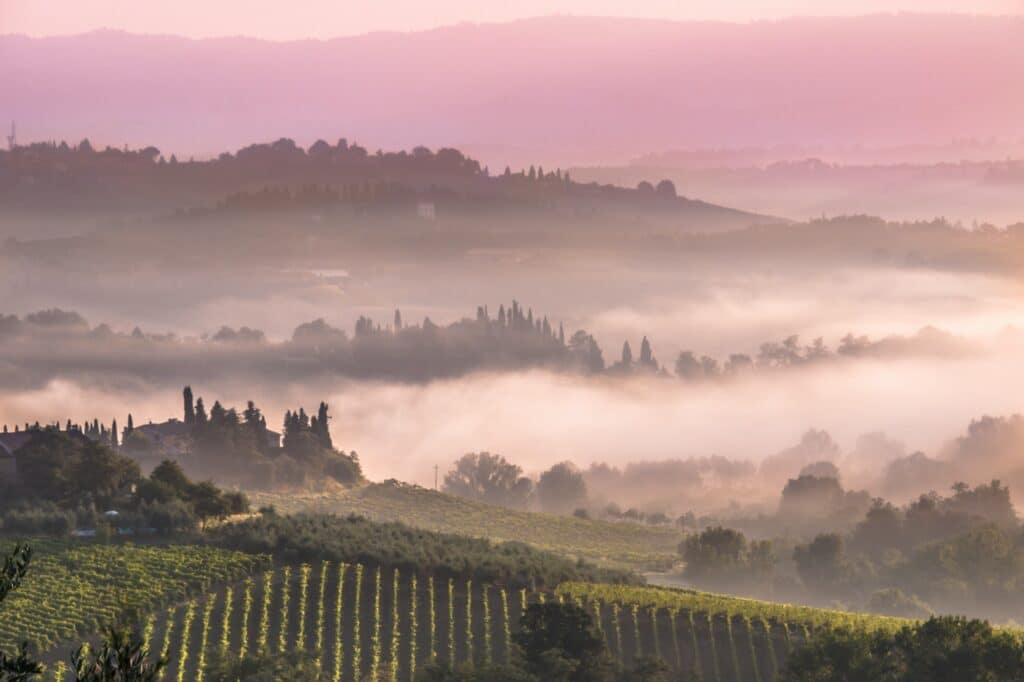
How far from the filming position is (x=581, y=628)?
103 metres

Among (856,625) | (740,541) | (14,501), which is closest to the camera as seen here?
(856,625)

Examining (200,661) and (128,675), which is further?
(200,661)

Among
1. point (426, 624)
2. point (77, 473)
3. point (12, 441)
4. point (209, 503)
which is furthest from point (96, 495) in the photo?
point (426, 624)

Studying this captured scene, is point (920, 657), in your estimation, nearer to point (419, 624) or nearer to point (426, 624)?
point (426, 624)

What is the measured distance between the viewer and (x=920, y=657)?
99.7m

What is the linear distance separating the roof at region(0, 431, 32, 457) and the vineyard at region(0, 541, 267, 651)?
47.7 m

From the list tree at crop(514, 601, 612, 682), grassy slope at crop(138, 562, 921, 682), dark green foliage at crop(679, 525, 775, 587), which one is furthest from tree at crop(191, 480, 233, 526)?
dark green foliage at crop(679, 525, 775, 587)

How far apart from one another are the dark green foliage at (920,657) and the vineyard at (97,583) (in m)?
40.4

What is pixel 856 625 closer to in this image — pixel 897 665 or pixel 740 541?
pixel 897 665

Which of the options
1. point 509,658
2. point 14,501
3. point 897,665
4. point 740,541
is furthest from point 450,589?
point 740,541

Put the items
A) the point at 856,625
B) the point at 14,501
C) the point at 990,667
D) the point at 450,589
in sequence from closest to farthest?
the point at 990,667
the point at 856,625
the point at 450,589
the point at 14,501

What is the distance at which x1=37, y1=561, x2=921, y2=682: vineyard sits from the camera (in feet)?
362

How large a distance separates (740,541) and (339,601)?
280 ft

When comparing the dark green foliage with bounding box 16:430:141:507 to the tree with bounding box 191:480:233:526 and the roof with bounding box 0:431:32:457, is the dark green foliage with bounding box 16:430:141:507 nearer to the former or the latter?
the tree with bounding box 191:480:233:526
